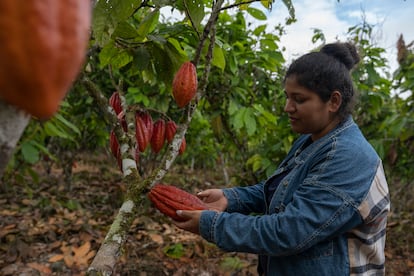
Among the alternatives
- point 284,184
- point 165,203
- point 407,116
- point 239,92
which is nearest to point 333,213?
point 284,184

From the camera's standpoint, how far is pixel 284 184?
4.38 ft

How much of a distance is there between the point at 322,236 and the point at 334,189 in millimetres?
141

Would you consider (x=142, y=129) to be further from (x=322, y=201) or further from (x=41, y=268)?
(x=41, y=268)

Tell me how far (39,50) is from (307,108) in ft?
3.57

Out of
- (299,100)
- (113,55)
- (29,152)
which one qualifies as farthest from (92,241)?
(299,100)

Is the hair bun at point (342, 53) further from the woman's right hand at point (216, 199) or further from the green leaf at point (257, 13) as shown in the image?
the green leaf at point (257, 13)

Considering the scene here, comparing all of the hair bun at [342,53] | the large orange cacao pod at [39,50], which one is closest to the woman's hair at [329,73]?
the hair bun at [342,53]

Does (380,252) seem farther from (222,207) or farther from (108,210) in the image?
(108,210)

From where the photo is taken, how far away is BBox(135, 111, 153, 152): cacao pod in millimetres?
1415

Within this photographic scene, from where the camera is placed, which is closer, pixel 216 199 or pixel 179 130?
pixel 179 130

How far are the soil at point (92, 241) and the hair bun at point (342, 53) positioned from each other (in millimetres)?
1817

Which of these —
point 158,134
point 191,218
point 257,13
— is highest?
point 257,13

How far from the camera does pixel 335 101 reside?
51.1 inches

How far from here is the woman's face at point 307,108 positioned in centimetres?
128
